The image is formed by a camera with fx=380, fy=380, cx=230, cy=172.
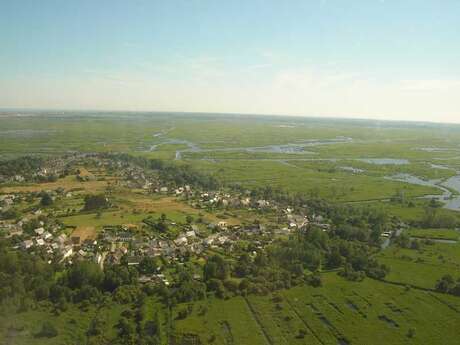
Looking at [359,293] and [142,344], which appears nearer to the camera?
[142,344]

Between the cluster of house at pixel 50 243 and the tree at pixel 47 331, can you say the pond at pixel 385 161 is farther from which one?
the tree at pixel 47 331

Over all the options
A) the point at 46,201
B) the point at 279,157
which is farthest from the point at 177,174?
the point at 279,157

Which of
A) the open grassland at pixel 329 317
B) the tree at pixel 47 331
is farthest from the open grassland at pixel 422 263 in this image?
the tree at pixel 47 331

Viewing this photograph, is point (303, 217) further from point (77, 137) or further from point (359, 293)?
point (77, 137)

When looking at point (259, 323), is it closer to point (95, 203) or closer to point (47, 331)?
point (47, 331)

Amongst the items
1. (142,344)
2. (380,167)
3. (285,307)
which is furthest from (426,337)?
(380,167)

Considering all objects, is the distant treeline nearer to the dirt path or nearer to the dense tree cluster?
the dirt path
